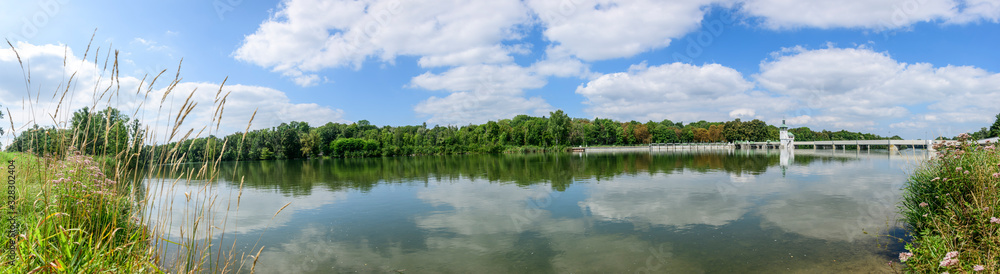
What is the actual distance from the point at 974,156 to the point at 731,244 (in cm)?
429

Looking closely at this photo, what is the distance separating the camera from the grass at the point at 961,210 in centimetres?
538

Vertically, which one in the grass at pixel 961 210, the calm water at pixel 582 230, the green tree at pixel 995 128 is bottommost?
the calm water at pixel 582 230

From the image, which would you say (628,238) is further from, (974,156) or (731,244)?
(974,156)

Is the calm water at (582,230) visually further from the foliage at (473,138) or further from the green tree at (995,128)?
the foliage at (473,138)

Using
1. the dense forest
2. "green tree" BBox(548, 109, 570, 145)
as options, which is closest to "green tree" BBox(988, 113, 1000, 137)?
the dense forest

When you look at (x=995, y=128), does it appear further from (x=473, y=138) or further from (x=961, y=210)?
(x=473, y=138)

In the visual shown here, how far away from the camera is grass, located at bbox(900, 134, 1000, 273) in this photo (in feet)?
17.6

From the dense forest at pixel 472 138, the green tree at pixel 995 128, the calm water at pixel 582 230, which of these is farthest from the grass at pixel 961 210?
the dense forest at pixel 472 138

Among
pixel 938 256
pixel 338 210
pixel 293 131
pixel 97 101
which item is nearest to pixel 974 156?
pixel 938 256

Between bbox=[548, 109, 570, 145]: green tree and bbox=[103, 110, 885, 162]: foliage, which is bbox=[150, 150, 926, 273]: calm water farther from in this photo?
bbox=[548, 109, 570, 145]: green tree

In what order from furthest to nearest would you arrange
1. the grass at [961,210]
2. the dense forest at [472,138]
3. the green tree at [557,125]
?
the green tree at [557,125], the dense forest at [472,138], the grass at [961,210]

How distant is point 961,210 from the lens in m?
6.22

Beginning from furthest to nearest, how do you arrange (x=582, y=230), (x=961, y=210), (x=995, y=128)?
(x=995, y=128)
(x=582, y=230)
(x=961, y=210)

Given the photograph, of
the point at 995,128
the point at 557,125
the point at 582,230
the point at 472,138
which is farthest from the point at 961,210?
the point at 472,138
